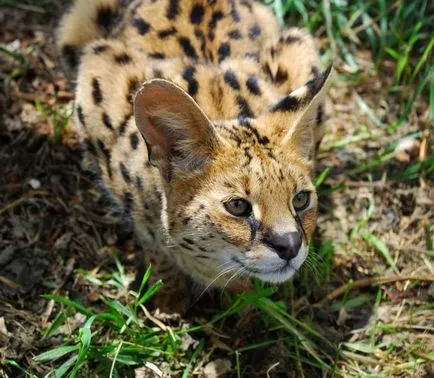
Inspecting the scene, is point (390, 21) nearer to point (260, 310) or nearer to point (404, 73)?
point (404, 73)

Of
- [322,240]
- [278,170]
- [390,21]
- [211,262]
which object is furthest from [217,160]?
[390,21]

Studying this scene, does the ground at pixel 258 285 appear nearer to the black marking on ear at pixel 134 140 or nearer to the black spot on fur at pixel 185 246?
the black spot on fur at pixel 185 246

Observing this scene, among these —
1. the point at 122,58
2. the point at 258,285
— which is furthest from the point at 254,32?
the point at 258,285

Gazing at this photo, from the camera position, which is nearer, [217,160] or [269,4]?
[217,160]

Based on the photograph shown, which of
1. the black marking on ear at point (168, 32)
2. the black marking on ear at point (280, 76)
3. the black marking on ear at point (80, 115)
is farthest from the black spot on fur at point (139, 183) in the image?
the black marking on ear at point (280, 76)

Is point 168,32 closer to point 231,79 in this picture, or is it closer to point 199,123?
point 231,79

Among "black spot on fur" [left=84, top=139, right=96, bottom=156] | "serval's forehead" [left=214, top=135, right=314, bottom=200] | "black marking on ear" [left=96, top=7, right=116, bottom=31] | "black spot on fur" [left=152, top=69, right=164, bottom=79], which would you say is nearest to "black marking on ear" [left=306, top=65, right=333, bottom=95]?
"serval's forehead" [left=214, top=135, right=314, bottom=200]
